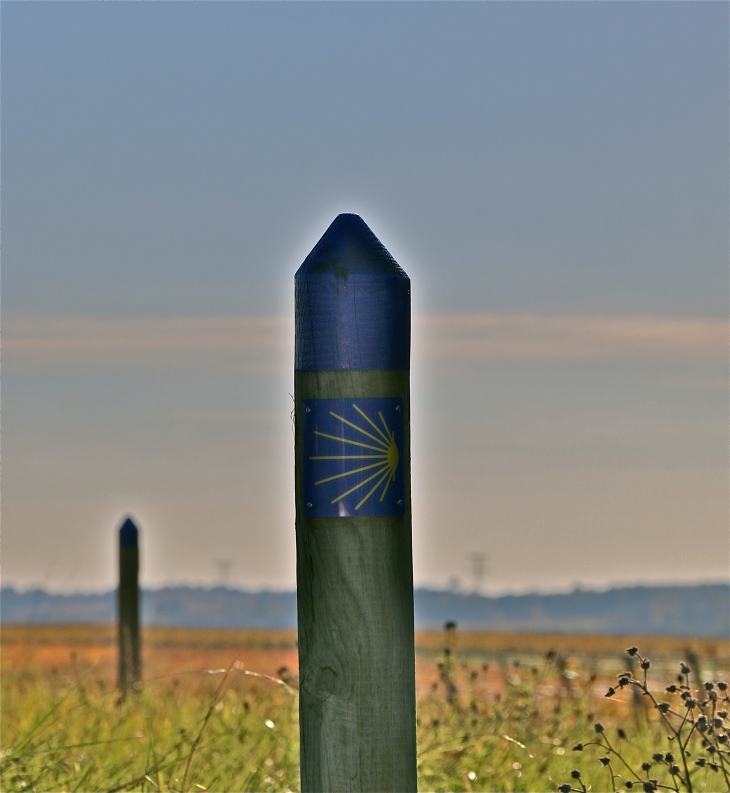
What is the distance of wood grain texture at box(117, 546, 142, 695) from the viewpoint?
1162 centimetres

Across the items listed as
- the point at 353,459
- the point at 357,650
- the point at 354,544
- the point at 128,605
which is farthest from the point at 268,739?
the point at 128,605

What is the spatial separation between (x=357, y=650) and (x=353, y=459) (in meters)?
0.68

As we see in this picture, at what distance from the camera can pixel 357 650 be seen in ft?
13.4

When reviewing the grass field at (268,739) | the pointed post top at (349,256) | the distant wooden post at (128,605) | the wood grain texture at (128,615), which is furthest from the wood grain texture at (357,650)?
the wood grain texture at (128,615)

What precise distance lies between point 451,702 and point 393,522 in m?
4.65

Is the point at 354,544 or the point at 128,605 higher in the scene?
the point at 354,544

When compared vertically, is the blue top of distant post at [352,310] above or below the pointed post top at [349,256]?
below

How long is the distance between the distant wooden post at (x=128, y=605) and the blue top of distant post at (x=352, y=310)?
7884 mm

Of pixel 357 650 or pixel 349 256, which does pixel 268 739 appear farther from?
pixel 349 256

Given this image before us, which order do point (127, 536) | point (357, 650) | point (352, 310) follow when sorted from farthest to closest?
point (127, 536), point (352, 310), point (357, 650)

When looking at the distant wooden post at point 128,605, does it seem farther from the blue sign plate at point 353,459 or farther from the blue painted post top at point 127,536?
the blue sign plate at point 353,459

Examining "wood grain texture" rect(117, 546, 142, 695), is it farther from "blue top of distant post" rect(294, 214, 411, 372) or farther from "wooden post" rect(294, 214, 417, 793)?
"blue top of distant post" rect(294, 214, 411, 372)

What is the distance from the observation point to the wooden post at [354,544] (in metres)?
4.09

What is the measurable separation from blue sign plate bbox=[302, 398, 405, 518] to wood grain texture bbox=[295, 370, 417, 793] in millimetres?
39
